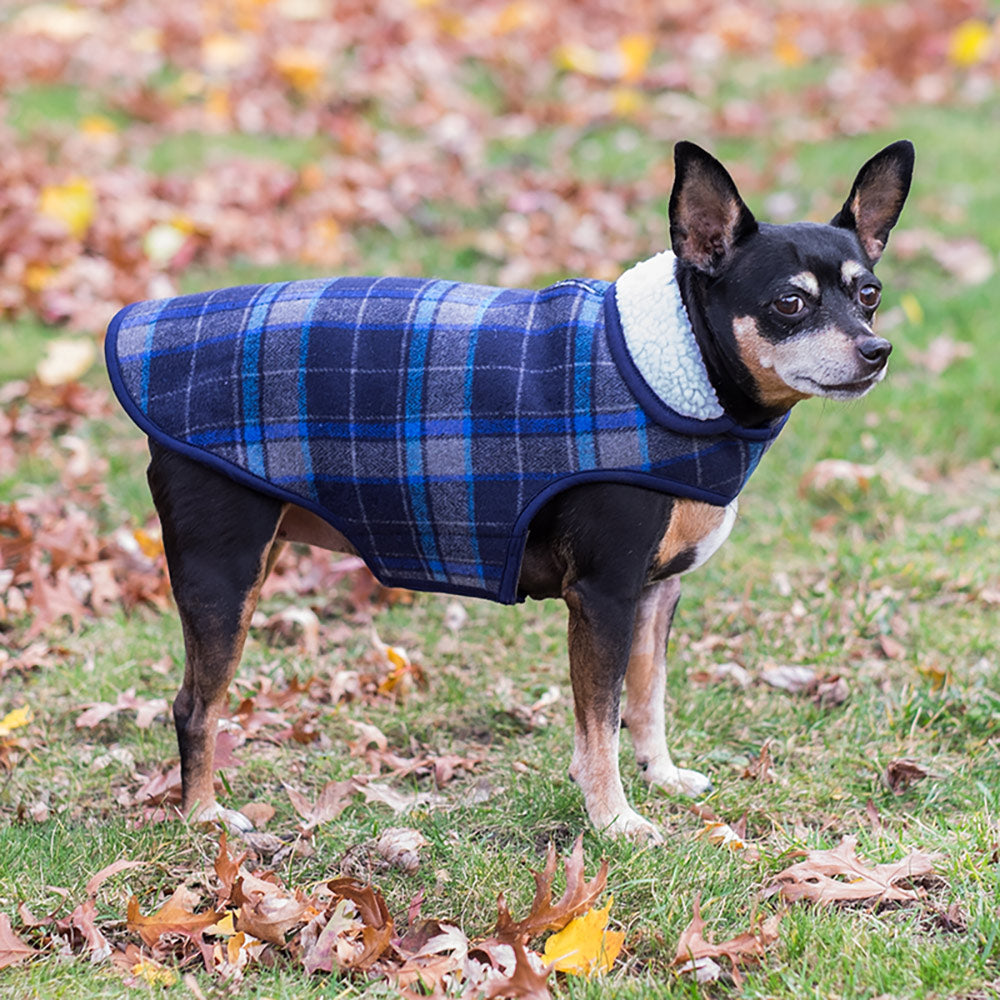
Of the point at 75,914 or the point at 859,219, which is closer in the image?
the point at 75,914

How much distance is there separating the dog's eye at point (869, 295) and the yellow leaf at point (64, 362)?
438 centimetres

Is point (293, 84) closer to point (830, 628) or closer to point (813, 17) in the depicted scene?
point (813, 17)

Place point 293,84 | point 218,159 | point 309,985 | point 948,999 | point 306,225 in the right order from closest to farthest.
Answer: point 948,999, point 309,985, point 306,225, point 218,159, point 293,84

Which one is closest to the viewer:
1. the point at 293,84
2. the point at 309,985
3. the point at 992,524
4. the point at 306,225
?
the point at 309,985

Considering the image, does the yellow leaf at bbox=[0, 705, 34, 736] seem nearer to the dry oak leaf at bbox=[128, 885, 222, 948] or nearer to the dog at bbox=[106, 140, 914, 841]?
the dog at bbox=[106, 140, 914, 841]

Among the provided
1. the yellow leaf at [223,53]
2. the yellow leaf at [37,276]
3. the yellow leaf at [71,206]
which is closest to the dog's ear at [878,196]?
the yellow leaf at [37,276]

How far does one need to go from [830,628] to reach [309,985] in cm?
253

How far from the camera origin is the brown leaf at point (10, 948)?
2907 mm

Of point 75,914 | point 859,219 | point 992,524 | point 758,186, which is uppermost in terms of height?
point 859,219

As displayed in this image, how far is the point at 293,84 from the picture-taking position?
396 inches

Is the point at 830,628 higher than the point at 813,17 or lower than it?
lower

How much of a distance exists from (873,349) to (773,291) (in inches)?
11.2

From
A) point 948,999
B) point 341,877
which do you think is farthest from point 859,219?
point 341,877

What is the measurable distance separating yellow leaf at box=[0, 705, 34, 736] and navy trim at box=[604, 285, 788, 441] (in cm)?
224
